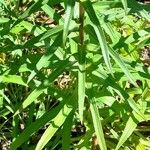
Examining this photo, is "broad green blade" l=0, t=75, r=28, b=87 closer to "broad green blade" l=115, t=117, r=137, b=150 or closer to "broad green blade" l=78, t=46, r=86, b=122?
"broad green blade" l=78, t=46, r=86, b=122

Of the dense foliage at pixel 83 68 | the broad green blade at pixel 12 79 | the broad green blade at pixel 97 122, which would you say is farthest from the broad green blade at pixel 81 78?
the broad green blade at pixel 12 79

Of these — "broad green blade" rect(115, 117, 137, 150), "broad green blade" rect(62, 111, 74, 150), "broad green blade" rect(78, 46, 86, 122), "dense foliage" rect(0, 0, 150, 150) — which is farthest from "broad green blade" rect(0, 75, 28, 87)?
"broad green blade" rect(115, 117, 137, 150)

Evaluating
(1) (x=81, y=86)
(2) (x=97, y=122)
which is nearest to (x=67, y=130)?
(2) (x=97, y=122)

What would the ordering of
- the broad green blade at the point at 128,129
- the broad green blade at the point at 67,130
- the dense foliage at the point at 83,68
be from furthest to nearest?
the broad green blade at the point at 128,129
the broad green blade at the point at 67,130
the dense foliage at the point at 83,68

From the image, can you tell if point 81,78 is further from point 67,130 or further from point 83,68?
point 67,130

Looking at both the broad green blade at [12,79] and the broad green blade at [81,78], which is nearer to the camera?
the broad green blade at [81,78]

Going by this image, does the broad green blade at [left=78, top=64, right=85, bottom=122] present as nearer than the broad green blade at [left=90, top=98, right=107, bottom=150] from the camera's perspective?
Yes

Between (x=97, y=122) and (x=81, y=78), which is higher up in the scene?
(x=81, y=78)

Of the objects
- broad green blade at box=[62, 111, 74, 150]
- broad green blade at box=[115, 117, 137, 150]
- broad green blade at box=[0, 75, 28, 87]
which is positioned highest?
broad green blade at box=[0, 75, 28, 87]

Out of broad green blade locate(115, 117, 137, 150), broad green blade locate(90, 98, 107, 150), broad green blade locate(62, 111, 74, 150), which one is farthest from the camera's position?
broad green blade locate(115, 117, 137, 150)

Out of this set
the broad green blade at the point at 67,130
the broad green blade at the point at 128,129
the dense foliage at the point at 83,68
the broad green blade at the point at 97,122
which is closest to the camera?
the dense foliage at the point at 83,68

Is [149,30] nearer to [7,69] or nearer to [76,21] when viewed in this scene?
[76,21]

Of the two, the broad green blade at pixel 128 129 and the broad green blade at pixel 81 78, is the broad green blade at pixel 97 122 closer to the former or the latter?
the broad green blade at pixel 81 78
